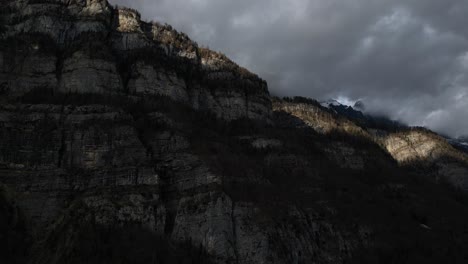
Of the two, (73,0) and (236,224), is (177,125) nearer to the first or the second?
(236,224)

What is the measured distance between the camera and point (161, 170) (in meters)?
115

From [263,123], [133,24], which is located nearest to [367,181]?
[263,123]

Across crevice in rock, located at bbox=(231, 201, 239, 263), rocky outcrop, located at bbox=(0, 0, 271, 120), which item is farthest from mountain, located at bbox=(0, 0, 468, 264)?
rocky outcrop, located at bbox=(0, 0, 271, 120)

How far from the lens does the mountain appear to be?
101 m

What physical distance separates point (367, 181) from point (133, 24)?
71709mm

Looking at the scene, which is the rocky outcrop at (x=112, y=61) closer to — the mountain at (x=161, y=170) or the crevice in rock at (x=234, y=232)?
the mountain at (x=161, y=170)

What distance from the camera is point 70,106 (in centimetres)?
11769

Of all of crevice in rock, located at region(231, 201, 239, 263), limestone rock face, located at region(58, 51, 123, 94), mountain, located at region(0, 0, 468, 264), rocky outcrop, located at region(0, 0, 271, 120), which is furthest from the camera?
rocky outcrop, located at region(0, 0, 271, 120)

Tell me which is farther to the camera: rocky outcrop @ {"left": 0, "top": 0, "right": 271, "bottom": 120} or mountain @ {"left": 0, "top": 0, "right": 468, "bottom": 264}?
rocky outcrop @ {"left": 0, "top": 0, "right": 271, "bottom": 120}

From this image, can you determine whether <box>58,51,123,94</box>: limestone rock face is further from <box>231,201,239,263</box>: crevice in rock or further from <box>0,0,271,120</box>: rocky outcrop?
<box>231,201,239,263</box>: crevice in rock

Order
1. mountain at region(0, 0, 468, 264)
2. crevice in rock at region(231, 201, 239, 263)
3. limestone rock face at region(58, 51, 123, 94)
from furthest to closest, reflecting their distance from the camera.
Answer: limestone rock face at region(58, 51, 123, 94)
crevice in rock at region(231, 201, 239, 263)
mountain at region(0, 0, 468, 264)

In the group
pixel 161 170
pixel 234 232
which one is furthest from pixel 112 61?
pixel 234 232

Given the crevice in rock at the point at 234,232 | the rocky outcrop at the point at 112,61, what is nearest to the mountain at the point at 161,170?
the crevice in rock at the point at 234,232

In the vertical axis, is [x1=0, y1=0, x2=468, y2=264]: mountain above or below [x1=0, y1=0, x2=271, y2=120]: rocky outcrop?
below
